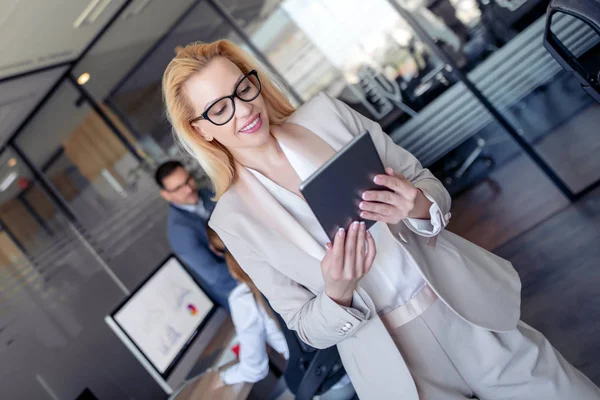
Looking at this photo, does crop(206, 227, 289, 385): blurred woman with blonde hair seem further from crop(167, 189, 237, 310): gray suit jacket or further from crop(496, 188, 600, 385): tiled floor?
crop(496, 188, 600, 385): tiled floor

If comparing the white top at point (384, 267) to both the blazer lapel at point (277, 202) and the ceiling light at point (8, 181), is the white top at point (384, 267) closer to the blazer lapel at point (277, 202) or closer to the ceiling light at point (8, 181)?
the blazer lapel at point (277, 202)

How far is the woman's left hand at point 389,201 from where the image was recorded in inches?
42.4

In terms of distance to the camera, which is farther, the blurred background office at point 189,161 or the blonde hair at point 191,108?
the blurred background office at point 189,161

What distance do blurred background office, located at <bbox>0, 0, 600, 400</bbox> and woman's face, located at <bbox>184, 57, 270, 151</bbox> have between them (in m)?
2.44

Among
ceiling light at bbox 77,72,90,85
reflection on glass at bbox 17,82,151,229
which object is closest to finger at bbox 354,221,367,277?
reflection on glass at bbox 17,82,151,229

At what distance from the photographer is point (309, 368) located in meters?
1.79

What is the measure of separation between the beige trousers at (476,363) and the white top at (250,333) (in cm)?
113

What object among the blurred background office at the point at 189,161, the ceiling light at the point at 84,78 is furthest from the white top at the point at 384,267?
the ceiling light at the point at 84,78

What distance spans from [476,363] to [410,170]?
0.49m

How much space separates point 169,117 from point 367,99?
3245mm

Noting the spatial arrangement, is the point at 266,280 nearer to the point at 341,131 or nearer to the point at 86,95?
the point at 341,131

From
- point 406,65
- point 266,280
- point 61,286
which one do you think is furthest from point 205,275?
point 406,65

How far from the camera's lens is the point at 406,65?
13.7 ft

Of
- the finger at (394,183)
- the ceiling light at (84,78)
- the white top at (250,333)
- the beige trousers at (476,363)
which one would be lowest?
the beige trousers at (476,363)
